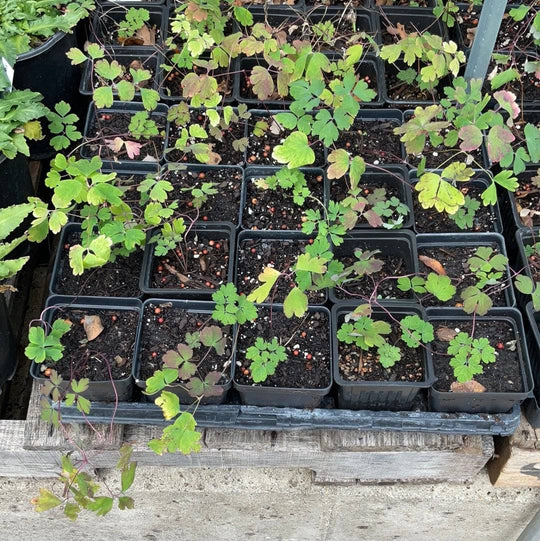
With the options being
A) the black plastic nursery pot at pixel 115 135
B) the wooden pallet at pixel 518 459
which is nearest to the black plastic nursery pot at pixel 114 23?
the black plastic nursery pot at pixel 115 135

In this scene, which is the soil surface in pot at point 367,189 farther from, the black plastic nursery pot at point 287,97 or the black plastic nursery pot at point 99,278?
the black plastic nursery pot at point 99,278

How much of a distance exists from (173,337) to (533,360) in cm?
101

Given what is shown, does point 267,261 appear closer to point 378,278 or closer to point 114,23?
point 378,278

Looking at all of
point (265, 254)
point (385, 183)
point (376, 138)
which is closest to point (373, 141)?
point (376, 138)

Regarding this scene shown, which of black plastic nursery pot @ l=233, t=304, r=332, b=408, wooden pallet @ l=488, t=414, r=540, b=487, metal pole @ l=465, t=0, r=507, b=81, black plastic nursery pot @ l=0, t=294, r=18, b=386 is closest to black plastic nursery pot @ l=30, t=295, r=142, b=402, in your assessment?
black plastic nursery pot @ l=0, t=294, r=18, b=386

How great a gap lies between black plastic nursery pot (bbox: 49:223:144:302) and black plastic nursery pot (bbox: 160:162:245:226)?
A: 23 cm

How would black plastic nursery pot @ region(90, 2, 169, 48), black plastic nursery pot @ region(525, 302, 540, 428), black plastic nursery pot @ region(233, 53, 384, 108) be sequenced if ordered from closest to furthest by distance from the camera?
black plastic nursery pot @ region(525, 302, 540, 428)
black plastic nursery pot @ region(233, 53, 384, 108)
black plastic nursery pot @ region(90, 2, 169, 48)

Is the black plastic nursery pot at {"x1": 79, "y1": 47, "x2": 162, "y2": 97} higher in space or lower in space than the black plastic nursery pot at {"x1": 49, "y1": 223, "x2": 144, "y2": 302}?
higher

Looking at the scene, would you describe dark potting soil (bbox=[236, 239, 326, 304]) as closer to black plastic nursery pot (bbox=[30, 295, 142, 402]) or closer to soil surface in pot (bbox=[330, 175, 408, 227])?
soil surface in pot (bbox=[330, 175, 408, 227])

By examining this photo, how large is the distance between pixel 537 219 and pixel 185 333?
3.85 feet

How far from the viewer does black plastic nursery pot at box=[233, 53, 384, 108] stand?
238cm

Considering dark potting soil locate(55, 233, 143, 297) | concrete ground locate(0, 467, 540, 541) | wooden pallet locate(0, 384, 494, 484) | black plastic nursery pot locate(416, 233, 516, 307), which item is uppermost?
black plastic nursery pot locate(416, 233, 516, 307)

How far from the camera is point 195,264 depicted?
2.08 metres

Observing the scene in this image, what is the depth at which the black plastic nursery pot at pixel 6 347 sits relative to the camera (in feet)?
6.32
